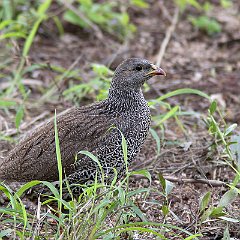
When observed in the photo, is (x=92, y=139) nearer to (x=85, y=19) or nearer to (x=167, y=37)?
(x=85, y=19)

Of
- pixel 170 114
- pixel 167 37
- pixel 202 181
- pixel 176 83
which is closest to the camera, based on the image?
pixel 202 181

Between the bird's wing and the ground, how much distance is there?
0.66m

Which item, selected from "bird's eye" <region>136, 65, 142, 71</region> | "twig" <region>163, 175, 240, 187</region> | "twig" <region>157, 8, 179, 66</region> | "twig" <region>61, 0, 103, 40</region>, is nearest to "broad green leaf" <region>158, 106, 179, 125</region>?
"twig" <region>163, 175, 240, 187</region>

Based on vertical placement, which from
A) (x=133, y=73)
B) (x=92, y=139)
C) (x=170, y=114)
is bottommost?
(x=170, y=114)

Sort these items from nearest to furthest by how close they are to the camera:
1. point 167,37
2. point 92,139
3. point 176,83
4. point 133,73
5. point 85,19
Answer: point 92,139
point 133,73
point 176,83
point 85,19
point 167,37

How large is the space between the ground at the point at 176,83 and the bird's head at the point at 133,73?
0.80m

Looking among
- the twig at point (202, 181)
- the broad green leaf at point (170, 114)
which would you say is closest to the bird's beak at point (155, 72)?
the broad green leaf at point (170, 114)

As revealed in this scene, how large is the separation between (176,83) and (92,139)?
10.8 feet

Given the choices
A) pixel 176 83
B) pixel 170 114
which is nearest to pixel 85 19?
pixel 176 83

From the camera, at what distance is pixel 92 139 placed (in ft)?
17.6

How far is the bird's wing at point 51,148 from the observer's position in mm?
5328

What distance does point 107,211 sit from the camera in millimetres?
4305

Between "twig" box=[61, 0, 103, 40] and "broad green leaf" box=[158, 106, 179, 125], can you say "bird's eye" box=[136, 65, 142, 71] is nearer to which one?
"broad green leaf" box=[158, 106, 179, 125]

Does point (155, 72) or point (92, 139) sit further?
point (155, 72)
